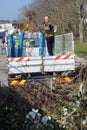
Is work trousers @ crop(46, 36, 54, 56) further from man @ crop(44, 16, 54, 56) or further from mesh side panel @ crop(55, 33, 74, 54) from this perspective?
mesh side panel @ crop(55, 33, 74, 54)

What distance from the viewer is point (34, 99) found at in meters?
7.54

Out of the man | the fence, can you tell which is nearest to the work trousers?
the man

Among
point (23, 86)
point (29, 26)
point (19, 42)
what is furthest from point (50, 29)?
point (23, 86)

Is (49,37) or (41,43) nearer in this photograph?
(49,37)

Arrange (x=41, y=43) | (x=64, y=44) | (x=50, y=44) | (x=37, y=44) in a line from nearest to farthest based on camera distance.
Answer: (x=64, y=44) → (x=50, y=44) → (x=41, y=43) → (x=37, y=44)

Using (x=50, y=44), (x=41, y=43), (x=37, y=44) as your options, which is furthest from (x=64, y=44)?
(x=37, y=44)

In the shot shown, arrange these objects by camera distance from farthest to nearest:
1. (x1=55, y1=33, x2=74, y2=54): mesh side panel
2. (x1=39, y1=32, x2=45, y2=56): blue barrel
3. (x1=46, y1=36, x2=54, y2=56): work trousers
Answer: (x1=39, y1=32, x2=45, y2=56): blue barrel → (x1=46, y1=36, x2=54, y2=56): work trousers → (x1=55, y1=33, x2=74, y2=54): mesh side panel

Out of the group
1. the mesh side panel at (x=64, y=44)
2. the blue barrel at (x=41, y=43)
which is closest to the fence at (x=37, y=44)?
the mesh side panel at (x=64, y=44)

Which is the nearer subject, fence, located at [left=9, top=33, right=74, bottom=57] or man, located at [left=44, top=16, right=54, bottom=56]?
fence, located at [left=9, top=33, right=74, bottom=57]

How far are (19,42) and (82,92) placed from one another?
292 inches

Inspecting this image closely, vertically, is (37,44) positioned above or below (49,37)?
below

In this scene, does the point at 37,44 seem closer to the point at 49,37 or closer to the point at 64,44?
the point at 49,37

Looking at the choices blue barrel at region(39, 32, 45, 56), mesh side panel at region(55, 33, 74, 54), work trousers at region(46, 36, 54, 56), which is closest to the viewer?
mesh side panel at region(55, 33, 74, 54)

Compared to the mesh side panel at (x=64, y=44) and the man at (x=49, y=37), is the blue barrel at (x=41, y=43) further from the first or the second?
the mesh side panel at (x=64, y=44)
